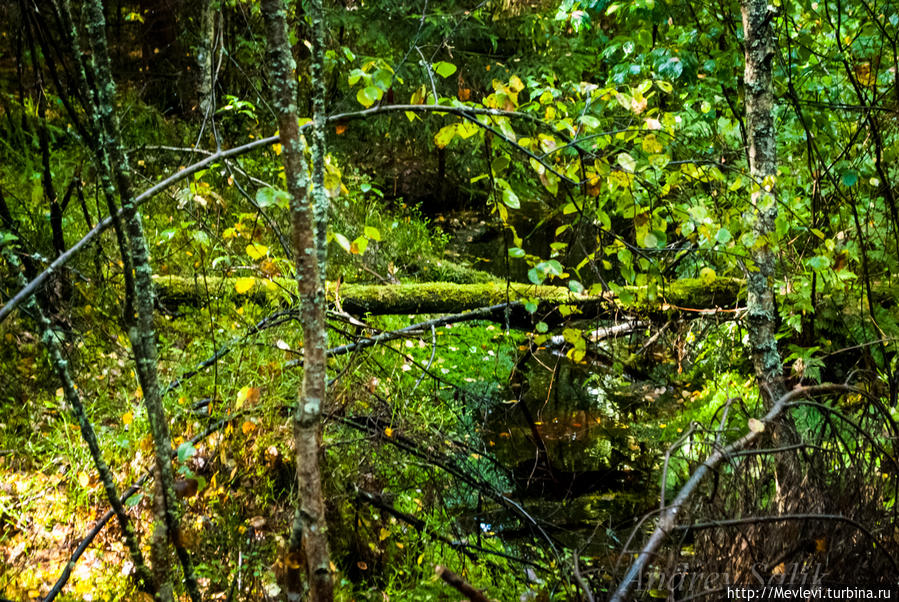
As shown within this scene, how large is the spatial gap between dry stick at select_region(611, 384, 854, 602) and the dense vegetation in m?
0.01

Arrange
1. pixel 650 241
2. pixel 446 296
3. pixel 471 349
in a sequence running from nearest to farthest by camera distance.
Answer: pixel 650 241 → pixel 446 296 → pixel 471 349

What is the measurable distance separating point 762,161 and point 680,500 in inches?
78.2

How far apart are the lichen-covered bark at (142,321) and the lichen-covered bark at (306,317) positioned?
1.58ft

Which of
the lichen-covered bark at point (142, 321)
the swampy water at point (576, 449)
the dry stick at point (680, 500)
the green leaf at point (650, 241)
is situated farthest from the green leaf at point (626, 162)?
the swampy water at point (576, 449)

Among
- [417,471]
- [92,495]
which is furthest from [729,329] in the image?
[92,495]

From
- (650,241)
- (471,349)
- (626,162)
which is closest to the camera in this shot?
(626,162)

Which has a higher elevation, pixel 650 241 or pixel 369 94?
pixel 369 94

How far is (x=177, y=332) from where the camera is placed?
4.62m

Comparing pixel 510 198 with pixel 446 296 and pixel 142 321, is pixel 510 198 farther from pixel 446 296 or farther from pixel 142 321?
pixel 446 296

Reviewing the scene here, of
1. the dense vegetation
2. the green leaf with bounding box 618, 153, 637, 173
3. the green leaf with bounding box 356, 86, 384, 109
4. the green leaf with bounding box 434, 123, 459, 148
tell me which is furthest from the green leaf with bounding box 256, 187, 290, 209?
the green leaf with bounding box 618, 153, 637, 173

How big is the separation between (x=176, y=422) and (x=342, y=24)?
22.1ft

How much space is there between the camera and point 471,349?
7527 millimetres

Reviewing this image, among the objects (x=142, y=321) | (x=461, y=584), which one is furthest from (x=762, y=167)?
(x=142, y=321)

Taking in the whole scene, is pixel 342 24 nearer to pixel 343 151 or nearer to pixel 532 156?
pixel 343 151
